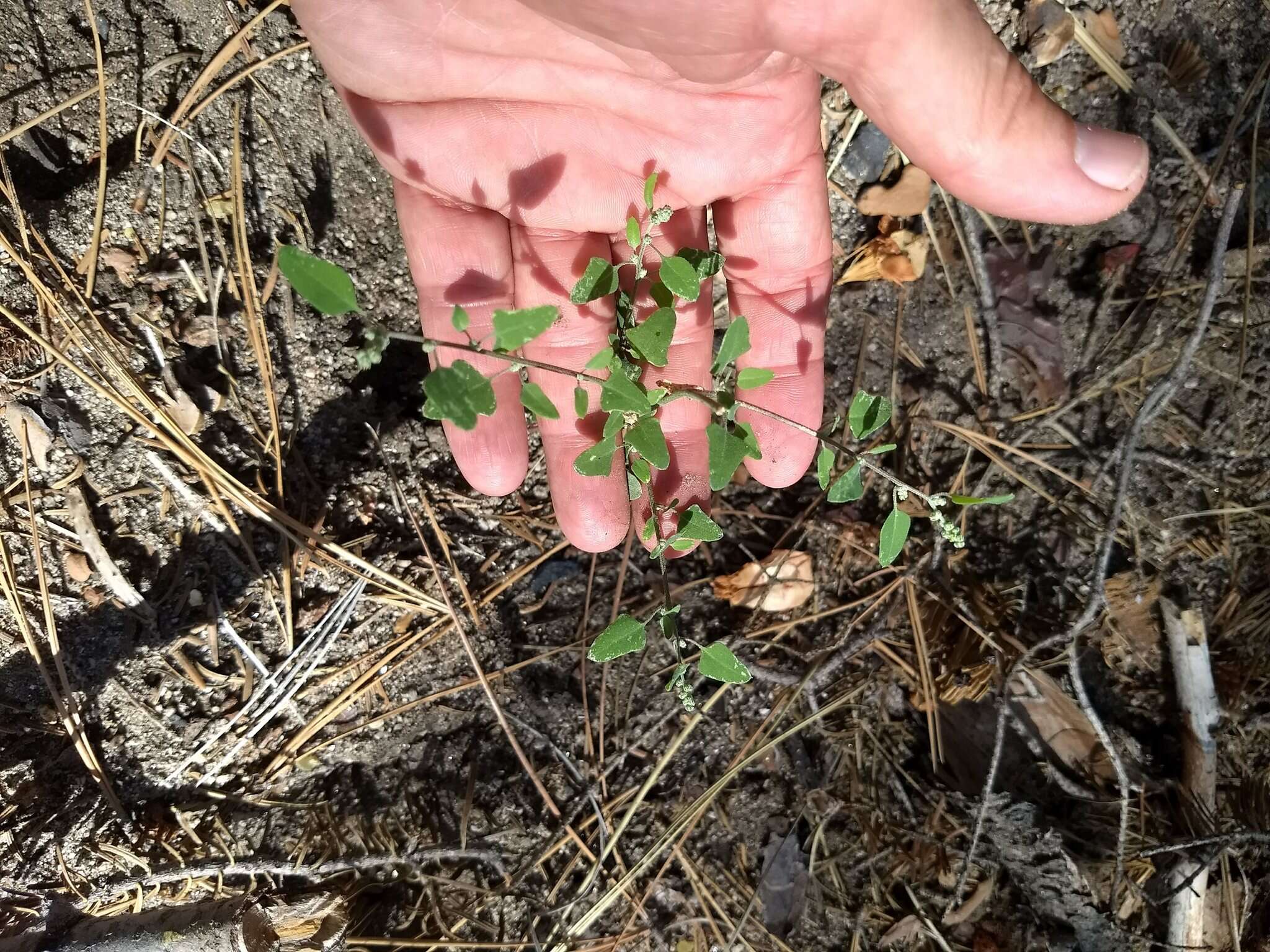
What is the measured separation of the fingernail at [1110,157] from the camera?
216 centimetres

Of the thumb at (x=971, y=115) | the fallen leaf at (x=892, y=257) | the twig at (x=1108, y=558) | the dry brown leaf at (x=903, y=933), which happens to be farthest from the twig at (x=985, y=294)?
the dry brown leaf at (x=903, y=933)

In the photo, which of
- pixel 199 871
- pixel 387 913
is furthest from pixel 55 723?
pixel 387 913

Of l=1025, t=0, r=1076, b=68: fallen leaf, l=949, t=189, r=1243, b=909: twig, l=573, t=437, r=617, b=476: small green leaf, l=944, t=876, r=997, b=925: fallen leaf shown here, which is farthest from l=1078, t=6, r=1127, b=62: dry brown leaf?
l=944, t=876, r=997, b=925: fallen leaf

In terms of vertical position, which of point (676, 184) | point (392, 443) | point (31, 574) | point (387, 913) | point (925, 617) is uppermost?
point (676, 184)

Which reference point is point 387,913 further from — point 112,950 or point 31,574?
point 31,574

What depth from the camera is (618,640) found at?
2.22m

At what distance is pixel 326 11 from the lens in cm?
241

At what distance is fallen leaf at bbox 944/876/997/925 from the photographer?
299 cm

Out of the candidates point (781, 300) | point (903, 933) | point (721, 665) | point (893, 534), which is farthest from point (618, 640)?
point (903, 933)

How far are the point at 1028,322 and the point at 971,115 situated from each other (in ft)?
4.40

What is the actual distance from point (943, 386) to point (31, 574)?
325 cm

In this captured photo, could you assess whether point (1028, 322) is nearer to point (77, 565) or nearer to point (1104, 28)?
point (1104, 28)

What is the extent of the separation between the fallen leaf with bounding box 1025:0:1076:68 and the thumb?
0.99m

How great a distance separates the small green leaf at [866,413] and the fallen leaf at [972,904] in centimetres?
189
